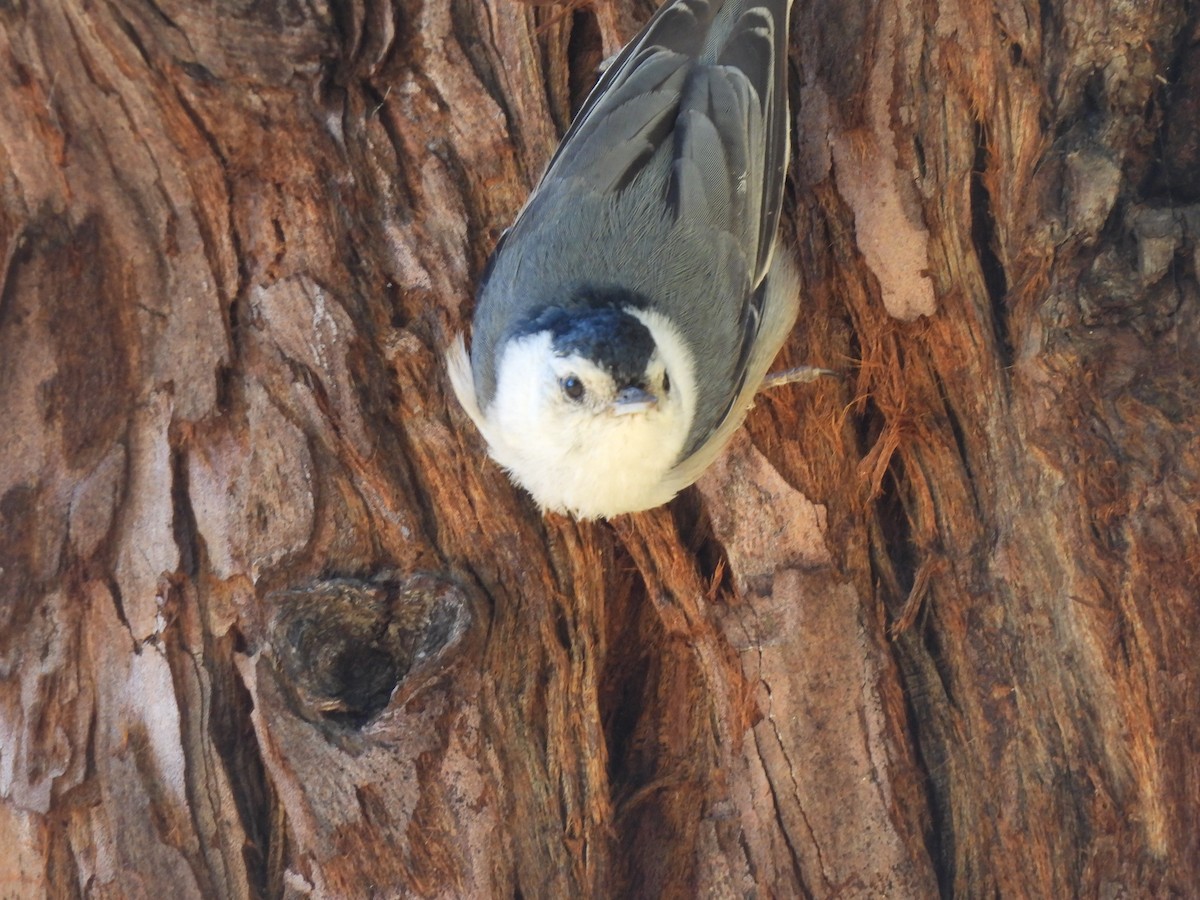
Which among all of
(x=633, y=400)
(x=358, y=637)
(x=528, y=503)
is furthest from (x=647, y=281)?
(x=358, y=637)

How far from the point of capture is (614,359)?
5.94ft

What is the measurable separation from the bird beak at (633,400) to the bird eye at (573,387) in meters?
0.07

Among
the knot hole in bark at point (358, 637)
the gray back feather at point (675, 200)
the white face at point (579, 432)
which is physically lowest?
the knot hole in bark at point (358, 637)

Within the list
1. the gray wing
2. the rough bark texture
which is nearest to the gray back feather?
the gray wing

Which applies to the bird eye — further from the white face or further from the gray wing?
the gray wing

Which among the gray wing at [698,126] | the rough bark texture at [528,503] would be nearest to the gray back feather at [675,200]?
the gray wing at [698,126]

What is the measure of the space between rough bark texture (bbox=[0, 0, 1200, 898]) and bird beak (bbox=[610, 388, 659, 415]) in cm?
27

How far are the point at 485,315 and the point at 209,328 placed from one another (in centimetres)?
51

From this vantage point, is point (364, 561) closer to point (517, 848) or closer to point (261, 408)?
point (261, 408)

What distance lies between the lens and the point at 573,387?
189 cm

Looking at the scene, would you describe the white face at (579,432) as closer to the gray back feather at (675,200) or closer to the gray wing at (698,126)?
the gray back feather at (675,200)

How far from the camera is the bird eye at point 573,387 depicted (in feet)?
6.14

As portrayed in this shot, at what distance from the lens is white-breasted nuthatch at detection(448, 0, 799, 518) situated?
1881 mm

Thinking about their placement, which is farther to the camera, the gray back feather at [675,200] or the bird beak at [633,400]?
the gray back feather at [675,200]
